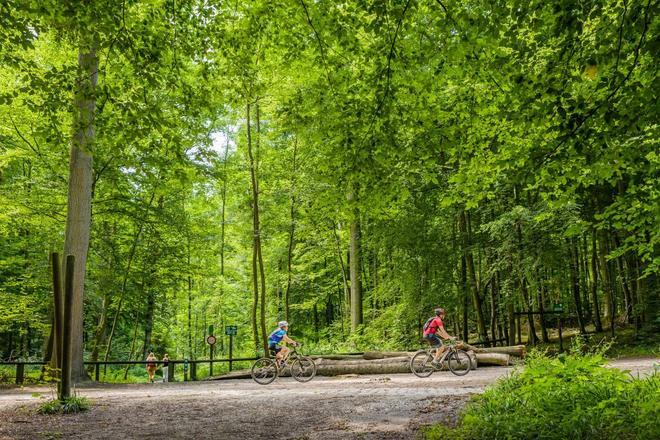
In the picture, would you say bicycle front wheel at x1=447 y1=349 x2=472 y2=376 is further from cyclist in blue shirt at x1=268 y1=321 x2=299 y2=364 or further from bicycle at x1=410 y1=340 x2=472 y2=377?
cyclist in blue shirt at x1=268 y1=321 x2=299 y2=364

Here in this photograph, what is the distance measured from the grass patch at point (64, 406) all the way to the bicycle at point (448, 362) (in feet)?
29.0

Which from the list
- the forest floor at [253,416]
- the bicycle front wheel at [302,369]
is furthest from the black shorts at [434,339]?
the bicycle front wheel at [302,369]

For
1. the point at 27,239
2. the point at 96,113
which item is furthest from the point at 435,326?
the point at 27,239

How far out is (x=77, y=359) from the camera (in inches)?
548

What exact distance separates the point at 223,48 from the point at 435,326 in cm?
925

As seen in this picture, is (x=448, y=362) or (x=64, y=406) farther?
(x=448, y=362)

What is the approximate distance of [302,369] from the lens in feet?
49.4

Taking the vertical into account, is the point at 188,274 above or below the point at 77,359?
above

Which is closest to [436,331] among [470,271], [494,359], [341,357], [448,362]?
[448,362]

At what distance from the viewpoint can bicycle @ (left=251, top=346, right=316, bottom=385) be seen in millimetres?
14828

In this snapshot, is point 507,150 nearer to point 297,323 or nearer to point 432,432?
point 432,432

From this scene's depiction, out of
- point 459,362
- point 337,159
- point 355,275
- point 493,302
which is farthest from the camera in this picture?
point 355,275

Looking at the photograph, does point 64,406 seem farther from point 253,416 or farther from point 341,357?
point 341,357

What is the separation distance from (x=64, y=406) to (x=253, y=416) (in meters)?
3.19
